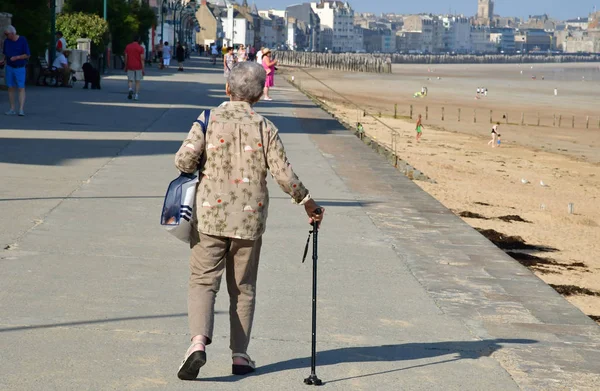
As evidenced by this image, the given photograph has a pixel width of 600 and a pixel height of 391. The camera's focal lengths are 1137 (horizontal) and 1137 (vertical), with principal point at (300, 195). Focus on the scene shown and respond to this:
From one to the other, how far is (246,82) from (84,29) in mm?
38061

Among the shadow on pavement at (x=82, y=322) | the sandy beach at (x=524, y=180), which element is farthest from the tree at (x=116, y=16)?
the shadow on pavement at (x=82, y=322)

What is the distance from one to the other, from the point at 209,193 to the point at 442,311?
2.35 metres

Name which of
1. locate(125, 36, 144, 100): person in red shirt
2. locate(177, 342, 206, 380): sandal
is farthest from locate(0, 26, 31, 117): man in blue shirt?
locate(177, 342, 206, 380): sandal

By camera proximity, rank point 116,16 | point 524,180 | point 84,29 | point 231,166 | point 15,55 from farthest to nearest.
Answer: point 116,16 → point 84,29 → point 524,180 → point 15,55 → point 231,166

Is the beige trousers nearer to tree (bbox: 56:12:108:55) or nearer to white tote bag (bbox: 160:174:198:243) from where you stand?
white tote bag (bbox: 160:174:198:243)

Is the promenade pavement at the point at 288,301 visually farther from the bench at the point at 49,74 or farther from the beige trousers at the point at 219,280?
the bench at the point at 49,74

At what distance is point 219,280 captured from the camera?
5.40 meters

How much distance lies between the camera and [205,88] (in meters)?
38.3

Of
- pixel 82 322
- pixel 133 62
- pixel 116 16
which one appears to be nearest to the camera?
pixel 82 322

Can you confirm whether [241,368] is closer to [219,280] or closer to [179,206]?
[219,280]

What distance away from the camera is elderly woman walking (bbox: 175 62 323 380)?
5.29 m

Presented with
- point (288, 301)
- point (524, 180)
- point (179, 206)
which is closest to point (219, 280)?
point (179, 206)

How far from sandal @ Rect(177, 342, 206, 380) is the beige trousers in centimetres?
14

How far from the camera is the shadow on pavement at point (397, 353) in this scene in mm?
5651
